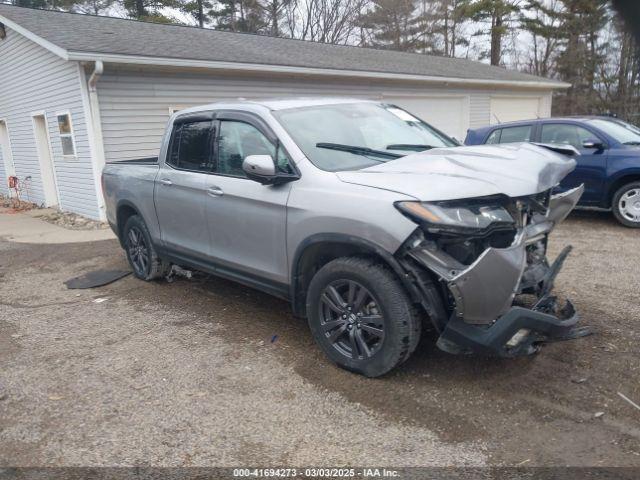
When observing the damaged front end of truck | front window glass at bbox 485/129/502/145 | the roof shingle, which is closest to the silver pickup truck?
the damaged front end of truck

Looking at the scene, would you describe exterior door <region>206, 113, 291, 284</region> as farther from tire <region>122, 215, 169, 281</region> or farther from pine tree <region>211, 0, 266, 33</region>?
pine tree <region>211, 0, 266, 33</region>

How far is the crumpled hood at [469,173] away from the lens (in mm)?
3121

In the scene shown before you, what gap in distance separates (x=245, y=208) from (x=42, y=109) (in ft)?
31.1

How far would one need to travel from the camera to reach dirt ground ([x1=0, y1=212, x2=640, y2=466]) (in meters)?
2.82

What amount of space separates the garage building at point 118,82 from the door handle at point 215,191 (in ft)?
19.0

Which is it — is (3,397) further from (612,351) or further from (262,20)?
(262,20)

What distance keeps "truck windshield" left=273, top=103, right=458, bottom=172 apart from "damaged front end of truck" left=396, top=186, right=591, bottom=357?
37.0 inches

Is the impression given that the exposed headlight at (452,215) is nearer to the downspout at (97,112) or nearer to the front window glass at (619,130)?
the front window glass at (619,130)

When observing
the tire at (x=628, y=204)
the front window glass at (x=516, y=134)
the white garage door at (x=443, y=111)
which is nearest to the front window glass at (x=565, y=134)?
the front window glass at (x=516, y=134)

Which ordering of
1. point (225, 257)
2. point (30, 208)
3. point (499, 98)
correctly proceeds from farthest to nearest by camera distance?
point (499, 98)
point (30, 208)
point (225, 257)

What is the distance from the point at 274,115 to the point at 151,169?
1.91m

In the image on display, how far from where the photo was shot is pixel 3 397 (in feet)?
11.7

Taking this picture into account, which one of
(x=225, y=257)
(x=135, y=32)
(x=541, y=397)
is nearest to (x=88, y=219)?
(x=135, y=32)

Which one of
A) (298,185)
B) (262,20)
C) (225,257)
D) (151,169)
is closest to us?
(298,185)
